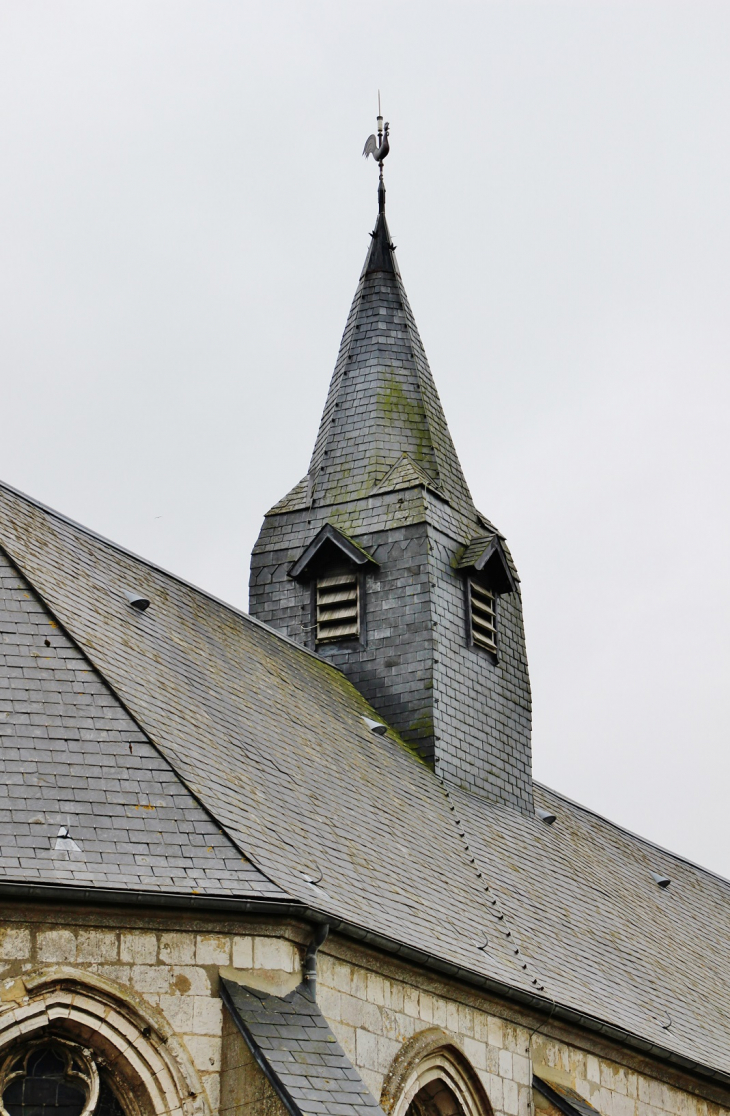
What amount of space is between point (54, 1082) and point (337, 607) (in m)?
11.8

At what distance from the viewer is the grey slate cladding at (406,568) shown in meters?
22.9

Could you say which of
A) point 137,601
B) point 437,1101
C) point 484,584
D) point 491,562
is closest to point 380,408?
point 491,562

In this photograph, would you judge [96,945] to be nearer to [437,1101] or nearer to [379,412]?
[437,1101]

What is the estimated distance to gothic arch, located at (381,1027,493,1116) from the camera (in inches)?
579

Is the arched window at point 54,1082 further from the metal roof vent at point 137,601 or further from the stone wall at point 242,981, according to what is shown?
the metal roof vent at point 137,601

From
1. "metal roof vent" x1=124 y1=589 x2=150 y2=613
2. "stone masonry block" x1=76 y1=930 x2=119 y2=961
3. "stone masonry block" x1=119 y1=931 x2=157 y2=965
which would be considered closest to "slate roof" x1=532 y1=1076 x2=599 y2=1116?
"stone masonry block" x1=119 y1=931 x2=157 y2=965

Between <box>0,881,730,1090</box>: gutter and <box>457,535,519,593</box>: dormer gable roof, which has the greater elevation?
<box>457,535,519,593</box>: dormer gable roof

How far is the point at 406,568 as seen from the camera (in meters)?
23.7

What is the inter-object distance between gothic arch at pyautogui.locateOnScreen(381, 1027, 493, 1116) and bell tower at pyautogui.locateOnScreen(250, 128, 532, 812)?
253 inches

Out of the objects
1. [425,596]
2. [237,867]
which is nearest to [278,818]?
[237,867]

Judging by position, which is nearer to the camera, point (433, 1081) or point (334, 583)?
point (433, 1081)

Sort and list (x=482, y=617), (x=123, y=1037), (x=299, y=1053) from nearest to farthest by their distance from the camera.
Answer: (x=123, y=1037)
(x=299, y=1053)
(x=482, y=617)

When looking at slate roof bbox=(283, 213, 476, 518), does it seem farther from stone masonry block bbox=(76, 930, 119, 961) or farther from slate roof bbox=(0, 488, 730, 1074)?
stone masonry block bbox=(76, 930, 119, 961)

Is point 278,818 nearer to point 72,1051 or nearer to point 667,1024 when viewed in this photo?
point 72,1051
